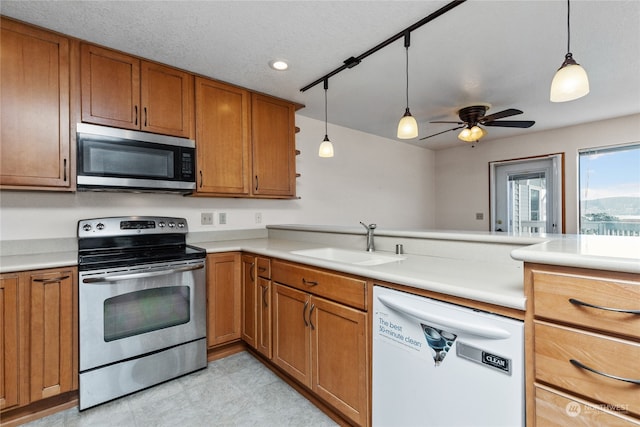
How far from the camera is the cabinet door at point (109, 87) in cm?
199

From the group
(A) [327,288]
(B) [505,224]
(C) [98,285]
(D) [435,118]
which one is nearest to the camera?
(A) [327,288]

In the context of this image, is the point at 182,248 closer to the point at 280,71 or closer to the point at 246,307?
the point at 246,307

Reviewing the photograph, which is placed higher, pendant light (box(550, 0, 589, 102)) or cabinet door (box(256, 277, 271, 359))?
pendant light (box(550, 0, 589, 102))

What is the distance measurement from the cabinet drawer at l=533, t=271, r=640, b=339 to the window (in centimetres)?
421

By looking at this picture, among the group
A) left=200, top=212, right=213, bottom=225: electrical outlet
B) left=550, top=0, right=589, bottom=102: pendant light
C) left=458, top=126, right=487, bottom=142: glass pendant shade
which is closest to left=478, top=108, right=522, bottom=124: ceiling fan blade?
left=458, top=126, right=487, bottom=142: glass pendant shade

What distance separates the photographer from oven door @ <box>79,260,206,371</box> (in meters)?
1.77

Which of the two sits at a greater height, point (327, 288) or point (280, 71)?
point (280, 71)

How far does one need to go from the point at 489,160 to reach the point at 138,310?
5.26m

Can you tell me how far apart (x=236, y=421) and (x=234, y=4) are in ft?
7.67

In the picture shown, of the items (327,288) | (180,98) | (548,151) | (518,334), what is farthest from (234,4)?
(548,151)

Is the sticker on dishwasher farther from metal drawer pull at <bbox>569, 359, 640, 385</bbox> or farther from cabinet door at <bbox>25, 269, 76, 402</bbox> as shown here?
cabinet door at <bbox>25, 269, 76, 402</bbox>

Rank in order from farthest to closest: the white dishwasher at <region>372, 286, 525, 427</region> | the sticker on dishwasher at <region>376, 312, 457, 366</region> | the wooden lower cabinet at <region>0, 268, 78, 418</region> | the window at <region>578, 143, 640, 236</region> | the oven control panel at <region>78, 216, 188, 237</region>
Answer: the window at <region>578, 143, 640, 236</region> < the oven control panel at <region>78, 216, 188, 237</region> < the wooden lower cabinet at <region>0, 268, 78, 418</region> < the sticker on dishwasher at <region>376, 312, 457, 366</region> < the white dishwasher at <region>372, 286, 525, 427</region>

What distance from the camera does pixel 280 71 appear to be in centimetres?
245

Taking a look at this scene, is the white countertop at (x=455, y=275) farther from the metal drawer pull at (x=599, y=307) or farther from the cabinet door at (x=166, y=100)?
the cabinet door at (x=166, y=100)
